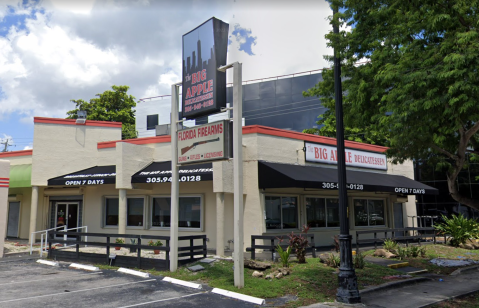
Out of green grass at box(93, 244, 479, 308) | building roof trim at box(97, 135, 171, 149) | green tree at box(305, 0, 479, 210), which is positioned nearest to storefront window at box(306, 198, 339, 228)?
green grass at box(93, 244, 479, 308)

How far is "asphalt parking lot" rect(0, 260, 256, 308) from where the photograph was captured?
899 centimetres

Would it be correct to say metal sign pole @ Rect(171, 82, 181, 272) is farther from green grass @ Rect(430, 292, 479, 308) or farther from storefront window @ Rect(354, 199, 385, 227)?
storefront window @ Rect(354, 199, 385, 227)

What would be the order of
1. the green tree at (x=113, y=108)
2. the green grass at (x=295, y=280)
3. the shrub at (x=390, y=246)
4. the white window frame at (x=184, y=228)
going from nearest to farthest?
the green grass at (x=295, y=280), the shrub at (x=390, y=246), the white window frame at (x=184, y=228), the green tree at (x=113, y=108)

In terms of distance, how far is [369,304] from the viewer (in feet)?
30.7

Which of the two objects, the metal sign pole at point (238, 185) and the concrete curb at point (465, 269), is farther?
the concrete curb at point (465, 269)

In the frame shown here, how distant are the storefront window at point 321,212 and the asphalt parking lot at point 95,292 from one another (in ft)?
31.0

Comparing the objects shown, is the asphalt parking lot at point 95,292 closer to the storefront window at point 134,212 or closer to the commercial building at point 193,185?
the commercial building at point 193,185

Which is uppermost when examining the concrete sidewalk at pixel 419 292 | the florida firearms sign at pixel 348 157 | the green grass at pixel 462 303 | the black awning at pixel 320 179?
the florida firearms sign at pixel 348 157

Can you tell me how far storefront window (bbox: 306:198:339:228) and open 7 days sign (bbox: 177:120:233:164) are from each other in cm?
868

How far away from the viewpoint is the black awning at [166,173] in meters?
16.0

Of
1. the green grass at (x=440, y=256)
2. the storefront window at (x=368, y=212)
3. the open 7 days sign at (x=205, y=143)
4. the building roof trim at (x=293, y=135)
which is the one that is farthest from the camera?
the storefront window at (x=368, y=212)

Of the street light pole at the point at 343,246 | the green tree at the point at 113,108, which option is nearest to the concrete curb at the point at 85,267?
the street light pole at the point at 343,246

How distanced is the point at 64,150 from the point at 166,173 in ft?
22.4

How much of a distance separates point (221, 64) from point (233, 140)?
2.25 metres
